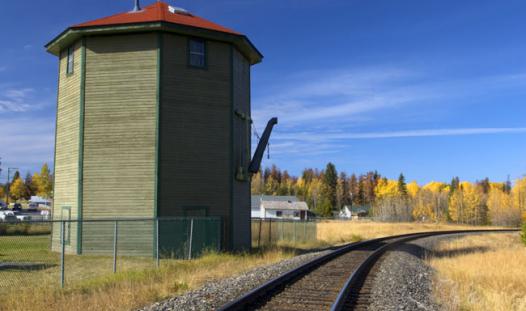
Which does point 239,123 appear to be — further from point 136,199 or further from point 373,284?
point 373,284

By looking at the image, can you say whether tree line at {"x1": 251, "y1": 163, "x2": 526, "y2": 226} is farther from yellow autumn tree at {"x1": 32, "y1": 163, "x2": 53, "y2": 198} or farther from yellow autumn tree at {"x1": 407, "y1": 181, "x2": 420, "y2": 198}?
yellow autumn tree at {"x1": 32, "y1": 163, "x2": 53, "y2": 198}

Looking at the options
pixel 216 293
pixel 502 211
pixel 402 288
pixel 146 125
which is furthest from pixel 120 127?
pixel 502 211

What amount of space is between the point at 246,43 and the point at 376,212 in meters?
112

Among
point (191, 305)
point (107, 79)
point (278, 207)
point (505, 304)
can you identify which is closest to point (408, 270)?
point (505, 304)

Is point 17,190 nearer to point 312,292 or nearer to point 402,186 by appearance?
point 402,186

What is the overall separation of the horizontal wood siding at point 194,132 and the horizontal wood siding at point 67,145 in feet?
12.5

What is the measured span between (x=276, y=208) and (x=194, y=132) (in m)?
74.2

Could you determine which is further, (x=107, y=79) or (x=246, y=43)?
(x=246, y=43)

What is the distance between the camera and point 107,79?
20219 mm

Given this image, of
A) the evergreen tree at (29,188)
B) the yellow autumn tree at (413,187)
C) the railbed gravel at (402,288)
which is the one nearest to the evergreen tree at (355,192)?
the yellow autumn tree at (413,187)

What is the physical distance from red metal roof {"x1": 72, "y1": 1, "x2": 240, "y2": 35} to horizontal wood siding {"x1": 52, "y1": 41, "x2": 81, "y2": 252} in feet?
5.50

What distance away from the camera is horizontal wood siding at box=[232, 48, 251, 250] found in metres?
22.3

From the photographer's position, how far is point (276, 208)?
93750mm

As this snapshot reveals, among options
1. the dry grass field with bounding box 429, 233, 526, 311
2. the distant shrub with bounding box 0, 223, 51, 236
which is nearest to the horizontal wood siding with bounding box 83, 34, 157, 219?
the dry grass field with bounding box 429, 233, 526, 311
